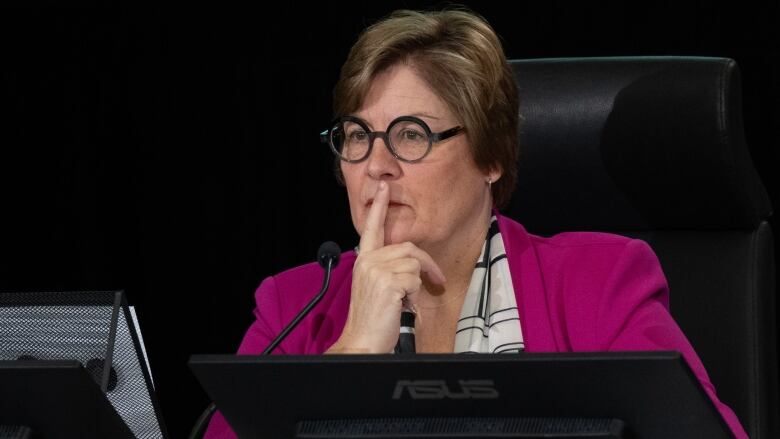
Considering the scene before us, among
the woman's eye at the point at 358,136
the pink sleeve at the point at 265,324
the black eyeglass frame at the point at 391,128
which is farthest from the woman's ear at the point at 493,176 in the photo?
the pink sleeve at the point at 265,324

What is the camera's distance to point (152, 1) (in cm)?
283

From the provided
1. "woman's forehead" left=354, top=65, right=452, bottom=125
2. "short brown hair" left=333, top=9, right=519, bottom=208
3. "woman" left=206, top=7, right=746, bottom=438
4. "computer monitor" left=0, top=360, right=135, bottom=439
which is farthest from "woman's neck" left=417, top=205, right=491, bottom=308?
"computer monitor" left=0, top=360, right=135, bottom=439

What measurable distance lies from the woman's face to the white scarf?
0.09 meters

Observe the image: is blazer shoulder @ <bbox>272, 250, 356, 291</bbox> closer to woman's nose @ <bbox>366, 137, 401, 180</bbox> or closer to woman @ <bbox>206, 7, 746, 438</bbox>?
woman @ <bbox>206, 7, 746, 438</bbox>

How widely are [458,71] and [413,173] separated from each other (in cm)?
17

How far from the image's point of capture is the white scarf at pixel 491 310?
185 centimetres

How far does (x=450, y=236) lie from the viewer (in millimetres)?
1928

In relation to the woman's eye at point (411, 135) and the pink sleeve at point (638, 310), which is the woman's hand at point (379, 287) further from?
the pink sleeve at point (638, 310)

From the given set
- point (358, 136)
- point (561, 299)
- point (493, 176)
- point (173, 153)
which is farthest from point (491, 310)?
point (173, 153)

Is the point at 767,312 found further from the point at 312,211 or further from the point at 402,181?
the point at 312,211

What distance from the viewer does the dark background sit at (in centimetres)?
283

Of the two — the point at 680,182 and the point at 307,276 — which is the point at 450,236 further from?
the point at 680,182

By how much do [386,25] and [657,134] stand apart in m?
0.45

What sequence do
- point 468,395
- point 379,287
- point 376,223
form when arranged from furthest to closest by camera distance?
point 376,223 → point 379,287 → point 468,395
